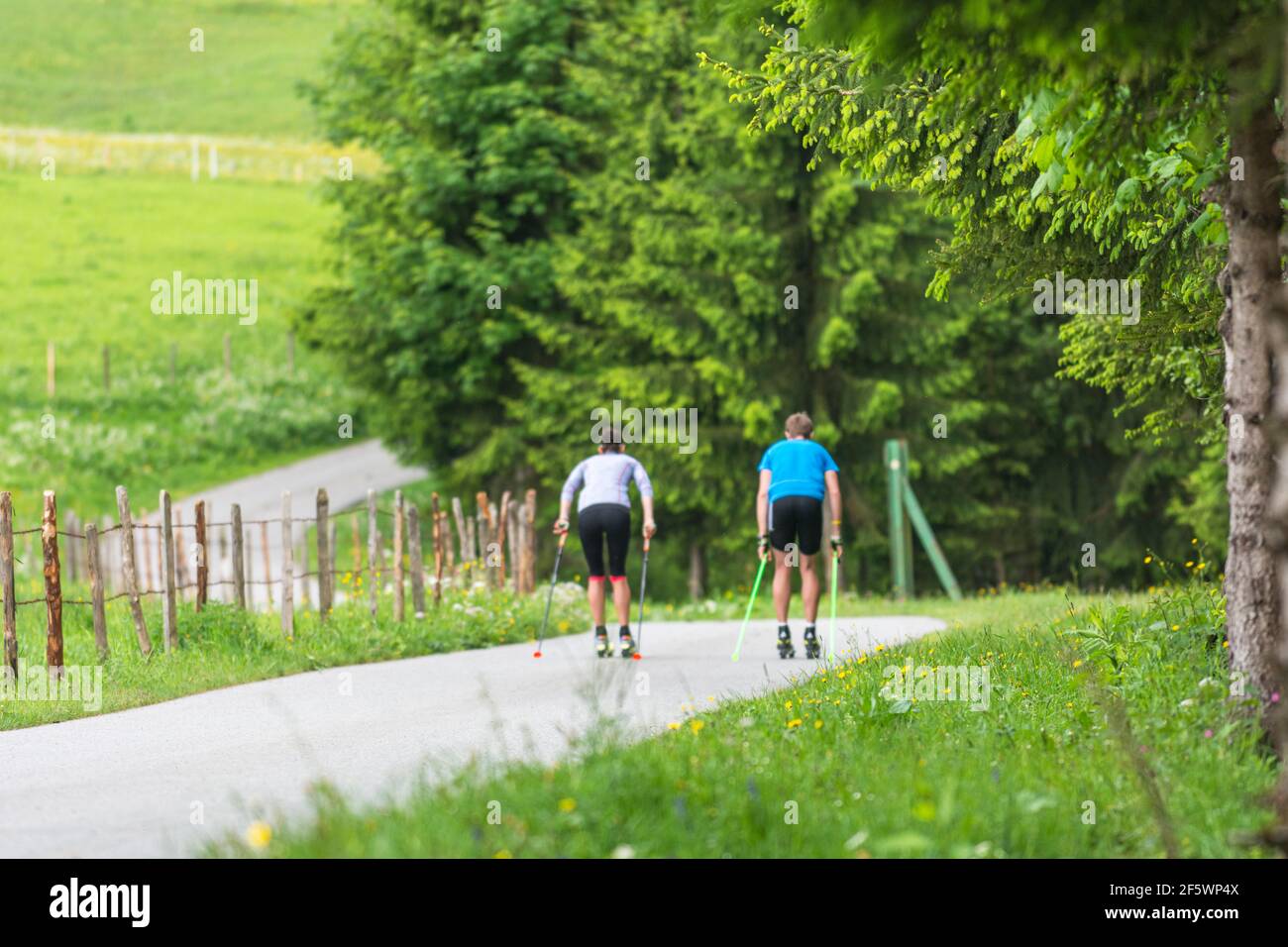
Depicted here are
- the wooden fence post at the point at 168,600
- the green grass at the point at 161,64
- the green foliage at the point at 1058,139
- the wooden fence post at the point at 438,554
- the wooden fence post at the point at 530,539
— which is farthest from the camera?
the green grass at the point at 161,64

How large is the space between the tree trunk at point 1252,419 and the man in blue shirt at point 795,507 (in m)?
7.27

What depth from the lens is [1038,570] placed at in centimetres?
3275

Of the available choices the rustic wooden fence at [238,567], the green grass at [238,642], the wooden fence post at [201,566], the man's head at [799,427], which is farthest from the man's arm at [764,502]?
the wooden fence post at [201,566]

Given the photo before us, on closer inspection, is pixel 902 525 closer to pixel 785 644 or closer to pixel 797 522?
pixel 797 522

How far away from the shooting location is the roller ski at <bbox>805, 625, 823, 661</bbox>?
583 inches

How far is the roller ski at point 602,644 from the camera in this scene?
15094 millimetres

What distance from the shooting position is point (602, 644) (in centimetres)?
1560

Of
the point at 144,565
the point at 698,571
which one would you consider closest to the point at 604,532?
the point at 698,571

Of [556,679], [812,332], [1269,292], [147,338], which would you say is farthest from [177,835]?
[147,338]

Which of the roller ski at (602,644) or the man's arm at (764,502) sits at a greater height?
the man's arm at (764,502)

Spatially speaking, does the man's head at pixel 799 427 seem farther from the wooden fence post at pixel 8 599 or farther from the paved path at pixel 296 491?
the paved path at pixel 296 491

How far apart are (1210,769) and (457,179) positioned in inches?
1040

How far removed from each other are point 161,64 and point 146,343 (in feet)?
132

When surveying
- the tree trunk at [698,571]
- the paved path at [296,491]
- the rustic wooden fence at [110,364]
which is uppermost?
the rustic wooden fence at [110,364]
